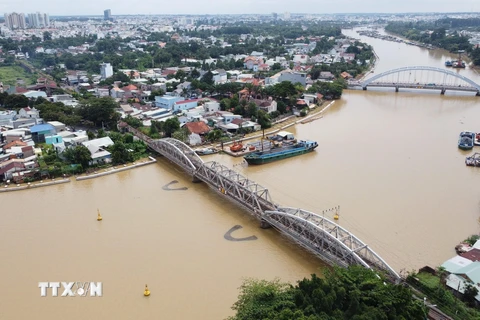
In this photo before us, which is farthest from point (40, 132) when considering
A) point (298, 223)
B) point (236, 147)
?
point (298, 223)

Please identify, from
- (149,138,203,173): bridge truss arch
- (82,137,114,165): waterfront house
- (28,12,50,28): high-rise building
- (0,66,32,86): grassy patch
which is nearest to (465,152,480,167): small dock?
(149,138,203,173): bridge truss arch

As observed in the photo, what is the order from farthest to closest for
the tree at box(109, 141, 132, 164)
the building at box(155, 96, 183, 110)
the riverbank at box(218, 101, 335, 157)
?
the building at box(155, 96, 183, 110)
the riverbank at box(218, 101, 335, 157)
the tree at box(109, 141, 132, 164)

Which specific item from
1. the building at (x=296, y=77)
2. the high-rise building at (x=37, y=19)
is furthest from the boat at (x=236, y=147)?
the high-rise building at (x=37, y=19)

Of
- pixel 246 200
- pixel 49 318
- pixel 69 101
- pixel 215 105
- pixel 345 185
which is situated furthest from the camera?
pixel 69 101

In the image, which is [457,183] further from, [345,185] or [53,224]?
[53,224]

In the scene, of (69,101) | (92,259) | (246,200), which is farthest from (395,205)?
(69,101)

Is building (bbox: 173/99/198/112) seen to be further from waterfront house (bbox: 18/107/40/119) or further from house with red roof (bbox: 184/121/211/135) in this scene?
waterfront house (bbox: 18/107/40/119)
